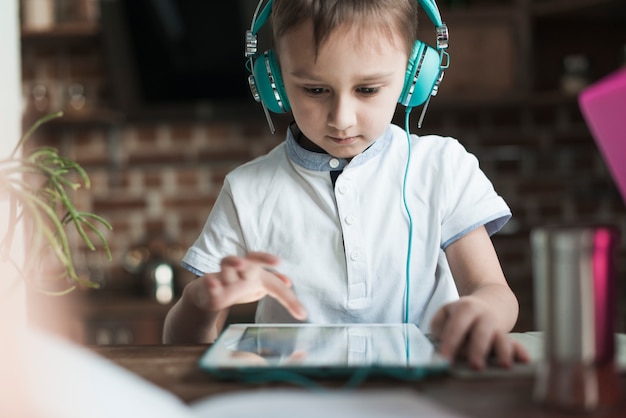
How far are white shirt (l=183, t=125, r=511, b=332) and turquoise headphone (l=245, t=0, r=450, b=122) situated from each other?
12cm

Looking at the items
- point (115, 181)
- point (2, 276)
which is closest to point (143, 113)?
point (115, 181)

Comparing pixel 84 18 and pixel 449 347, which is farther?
pixel 84 18

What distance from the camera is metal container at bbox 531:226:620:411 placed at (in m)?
0.53

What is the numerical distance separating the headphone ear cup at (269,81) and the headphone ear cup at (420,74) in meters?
0.17

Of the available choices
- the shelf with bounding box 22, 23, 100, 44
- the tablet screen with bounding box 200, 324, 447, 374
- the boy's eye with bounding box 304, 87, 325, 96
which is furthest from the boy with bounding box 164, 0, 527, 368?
the shelf with bounding box 22, 23, 100, 44

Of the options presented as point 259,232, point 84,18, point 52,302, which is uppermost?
point 84,18

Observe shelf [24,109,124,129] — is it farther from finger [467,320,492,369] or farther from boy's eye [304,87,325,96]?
finger [467,320,492,369]

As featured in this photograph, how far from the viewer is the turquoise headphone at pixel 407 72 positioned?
3.35ft

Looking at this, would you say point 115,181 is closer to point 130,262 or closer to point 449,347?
point 130,262

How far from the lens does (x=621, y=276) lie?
261 cm

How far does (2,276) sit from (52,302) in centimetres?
189

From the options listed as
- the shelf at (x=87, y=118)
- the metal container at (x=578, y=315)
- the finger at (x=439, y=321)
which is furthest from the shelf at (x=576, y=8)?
the metal container at (x=578, y=315)

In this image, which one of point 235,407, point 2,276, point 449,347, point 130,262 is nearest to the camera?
point 235,407

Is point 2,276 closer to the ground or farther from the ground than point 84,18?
closer to the ground
